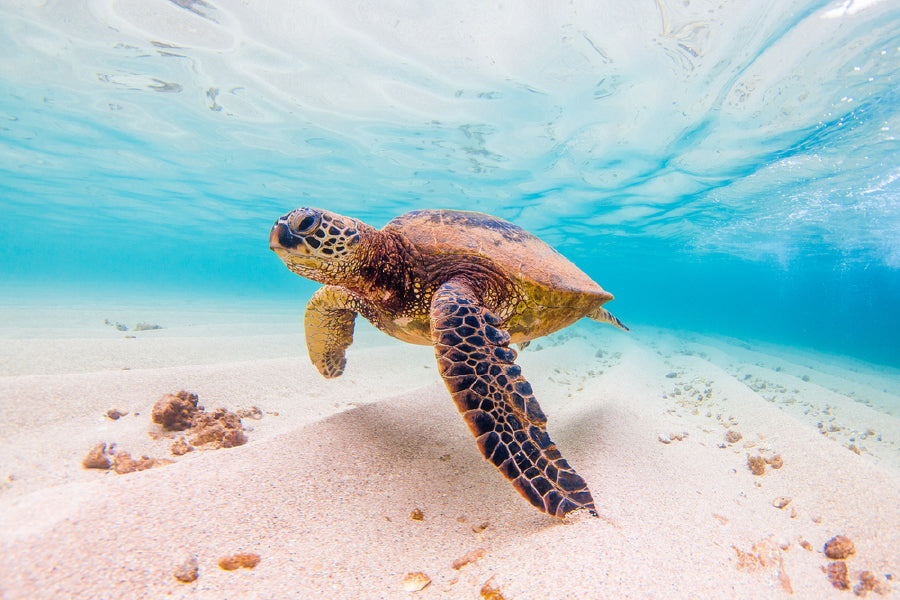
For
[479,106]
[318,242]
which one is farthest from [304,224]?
[479,106]

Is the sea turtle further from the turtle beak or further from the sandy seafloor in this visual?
the sandy seafloor

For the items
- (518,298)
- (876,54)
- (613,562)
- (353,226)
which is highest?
(876,54)

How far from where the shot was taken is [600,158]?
45.3 ft

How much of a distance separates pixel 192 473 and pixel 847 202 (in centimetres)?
2505

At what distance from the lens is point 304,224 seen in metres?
2.48

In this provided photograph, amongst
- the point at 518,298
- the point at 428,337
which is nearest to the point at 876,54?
the point at 518,298

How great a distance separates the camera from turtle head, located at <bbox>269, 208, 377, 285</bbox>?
2.45 metres

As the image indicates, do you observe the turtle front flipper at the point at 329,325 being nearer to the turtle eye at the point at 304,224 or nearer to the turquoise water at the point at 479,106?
the turtle eye at the point at 304,224

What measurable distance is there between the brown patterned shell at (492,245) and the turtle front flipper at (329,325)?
867 mm

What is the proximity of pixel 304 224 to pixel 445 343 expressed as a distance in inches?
53.5

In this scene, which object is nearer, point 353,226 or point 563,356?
point 353,226

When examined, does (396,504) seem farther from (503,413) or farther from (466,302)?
(466,302)

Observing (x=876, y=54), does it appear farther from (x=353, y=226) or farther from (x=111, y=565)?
(x=111, y=565)

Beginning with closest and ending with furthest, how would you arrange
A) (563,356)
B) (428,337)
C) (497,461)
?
(497,461) → (428,337) → (563,356)
